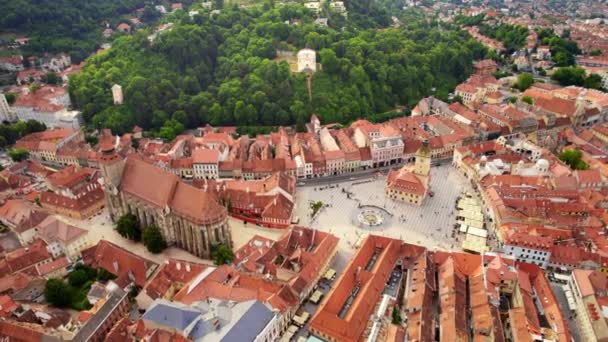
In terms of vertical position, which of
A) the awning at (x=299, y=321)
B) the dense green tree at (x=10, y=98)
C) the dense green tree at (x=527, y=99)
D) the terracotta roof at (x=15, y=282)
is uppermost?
the dense green tree at (x=527, y=99)

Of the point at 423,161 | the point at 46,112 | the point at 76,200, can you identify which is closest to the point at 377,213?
the point at 423,161

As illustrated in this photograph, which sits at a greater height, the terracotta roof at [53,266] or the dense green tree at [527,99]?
the dense green tree at [527,99]

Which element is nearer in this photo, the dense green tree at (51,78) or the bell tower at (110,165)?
the bell tower at (110,165)

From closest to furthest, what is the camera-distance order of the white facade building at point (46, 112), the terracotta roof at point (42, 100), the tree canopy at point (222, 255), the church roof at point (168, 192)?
the church roof at point (168, 192) → the tree canopy at point (222, 255) → the white facade building at point (46, 112) → the terracotta roof at point (42, 100)

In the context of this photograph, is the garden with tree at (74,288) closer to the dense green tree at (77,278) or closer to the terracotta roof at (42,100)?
the dense green tree at (77,278)

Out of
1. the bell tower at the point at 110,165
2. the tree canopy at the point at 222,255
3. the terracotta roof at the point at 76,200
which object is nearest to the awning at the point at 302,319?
the tree canopy at the point at 222,255

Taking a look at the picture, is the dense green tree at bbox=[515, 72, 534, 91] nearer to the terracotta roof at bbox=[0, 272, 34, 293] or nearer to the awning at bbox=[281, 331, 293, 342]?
the awning at bbox=[281, 331, 293, 342]

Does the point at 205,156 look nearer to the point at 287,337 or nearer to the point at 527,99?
the point at 287,337

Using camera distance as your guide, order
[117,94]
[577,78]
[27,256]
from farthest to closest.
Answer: [577,78] → [117,94] → [27,256]
